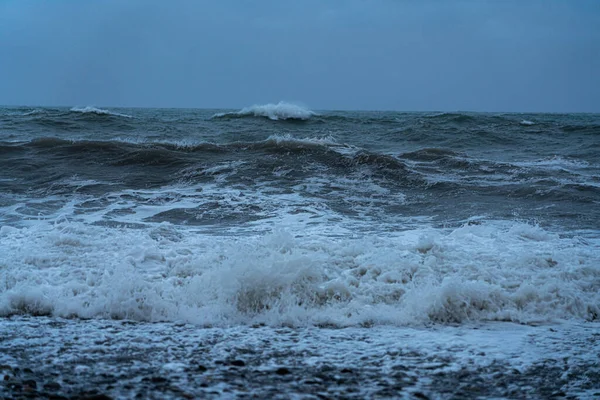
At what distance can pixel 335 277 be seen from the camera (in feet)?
15.6

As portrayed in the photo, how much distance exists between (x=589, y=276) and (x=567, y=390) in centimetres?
238

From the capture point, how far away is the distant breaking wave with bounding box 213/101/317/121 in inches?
982

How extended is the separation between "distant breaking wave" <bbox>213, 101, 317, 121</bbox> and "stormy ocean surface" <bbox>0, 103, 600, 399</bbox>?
47.7 ft

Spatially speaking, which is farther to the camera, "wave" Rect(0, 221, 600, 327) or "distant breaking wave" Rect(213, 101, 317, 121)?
"distant breaking wave" Rect(213, 101, 317, 121)

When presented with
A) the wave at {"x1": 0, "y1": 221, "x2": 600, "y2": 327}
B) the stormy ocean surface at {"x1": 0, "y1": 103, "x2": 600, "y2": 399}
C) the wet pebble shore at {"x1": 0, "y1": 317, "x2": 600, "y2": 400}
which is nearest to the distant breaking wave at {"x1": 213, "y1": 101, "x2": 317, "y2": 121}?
the stormy ocean surface at {"x1": 0, "y1": 103, "x2": 600, "y2": 399}

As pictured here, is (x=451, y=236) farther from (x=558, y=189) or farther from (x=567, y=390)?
A: (x=558, y=189)

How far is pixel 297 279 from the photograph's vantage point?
14.9 ft

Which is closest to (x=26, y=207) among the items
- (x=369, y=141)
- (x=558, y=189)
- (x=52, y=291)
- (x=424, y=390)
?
(x=52, y=291)

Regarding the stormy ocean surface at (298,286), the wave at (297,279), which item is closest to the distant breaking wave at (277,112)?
the stormy ocean surface at (298,286)

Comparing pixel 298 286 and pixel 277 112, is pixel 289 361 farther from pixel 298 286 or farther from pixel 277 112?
pixel 277 112

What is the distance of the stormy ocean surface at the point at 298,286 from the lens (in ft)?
9.55

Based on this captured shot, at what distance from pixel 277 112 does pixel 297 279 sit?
21527mm

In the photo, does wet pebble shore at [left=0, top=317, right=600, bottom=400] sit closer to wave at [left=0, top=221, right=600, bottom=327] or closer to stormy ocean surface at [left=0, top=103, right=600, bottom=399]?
stormy ocean surface at [left=0, top=103, right=600, bottom=399]

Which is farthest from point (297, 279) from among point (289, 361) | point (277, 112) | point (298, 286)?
point (277, 112)
